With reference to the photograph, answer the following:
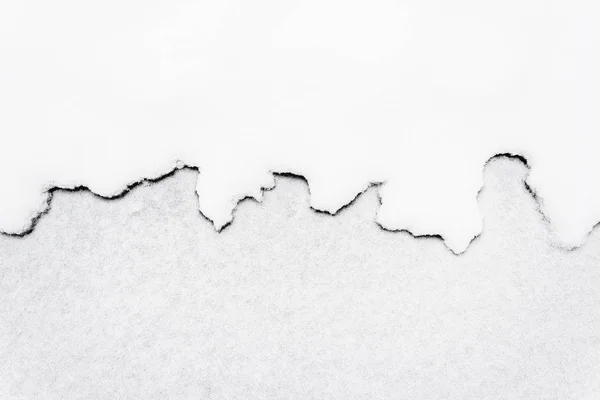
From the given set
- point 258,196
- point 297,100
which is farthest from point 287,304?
point 297,100

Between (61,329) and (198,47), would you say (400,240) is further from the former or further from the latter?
(61,329)

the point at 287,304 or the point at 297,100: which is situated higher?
the point at 297,100

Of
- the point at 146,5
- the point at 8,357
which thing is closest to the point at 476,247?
the point at 146,5

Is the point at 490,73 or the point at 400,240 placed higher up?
the point at 490,73

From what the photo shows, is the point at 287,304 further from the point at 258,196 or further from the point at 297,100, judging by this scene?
the point at 297,100

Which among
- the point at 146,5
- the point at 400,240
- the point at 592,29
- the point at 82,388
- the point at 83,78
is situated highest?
the point at 592,29
